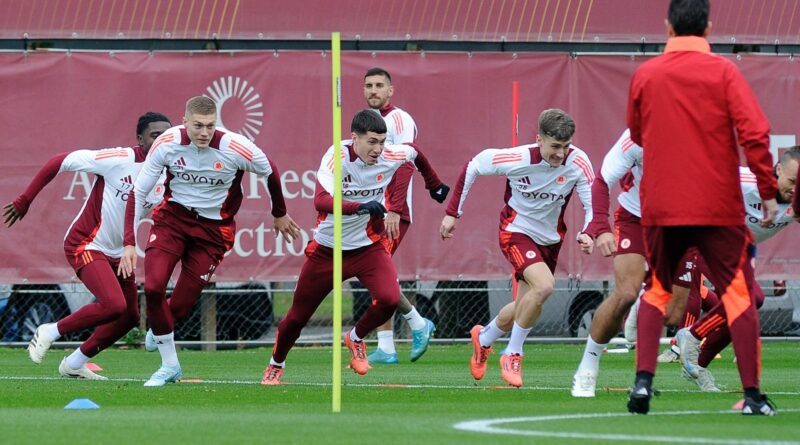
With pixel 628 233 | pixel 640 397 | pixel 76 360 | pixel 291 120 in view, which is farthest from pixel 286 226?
pixel 291 120

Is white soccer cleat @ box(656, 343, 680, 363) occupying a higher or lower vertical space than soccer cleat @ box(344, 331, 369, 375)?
lower

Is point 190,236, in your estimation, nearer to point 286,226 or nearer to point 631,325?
point 286,226

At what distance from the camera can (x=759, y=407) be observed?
25.4ft

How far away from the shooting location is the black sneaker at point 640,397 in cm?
777

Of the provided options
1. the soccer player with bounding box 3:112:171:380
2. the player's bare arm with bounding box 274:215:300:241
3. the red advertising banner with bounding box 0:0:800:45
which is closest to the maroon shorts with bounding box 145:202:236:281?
the player's bare arm with bounding box 274:215:300:241

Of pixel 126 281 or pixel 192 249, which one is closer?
pixel 192 249

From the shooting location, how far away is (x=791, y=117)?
17.5 m

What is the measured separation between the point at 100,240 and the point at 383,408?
4.48 meters

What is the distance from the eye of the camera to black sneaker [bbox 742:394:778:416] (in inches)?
305

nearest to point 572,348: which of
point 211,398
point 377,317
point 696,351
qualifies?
point 377,317

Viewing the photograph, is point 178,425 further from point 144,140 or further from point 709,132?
point 144,140

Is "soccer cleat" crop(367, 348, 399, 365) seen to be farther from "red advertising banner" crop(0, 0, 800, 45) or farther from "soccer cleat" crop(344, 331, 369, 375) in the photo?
"red advertising banner" crop(0, 0, 800, 45)

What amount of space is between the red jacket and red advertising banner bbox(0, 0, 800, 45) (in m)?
9.67

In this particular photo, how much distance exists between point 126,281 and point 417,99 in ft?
17.6
